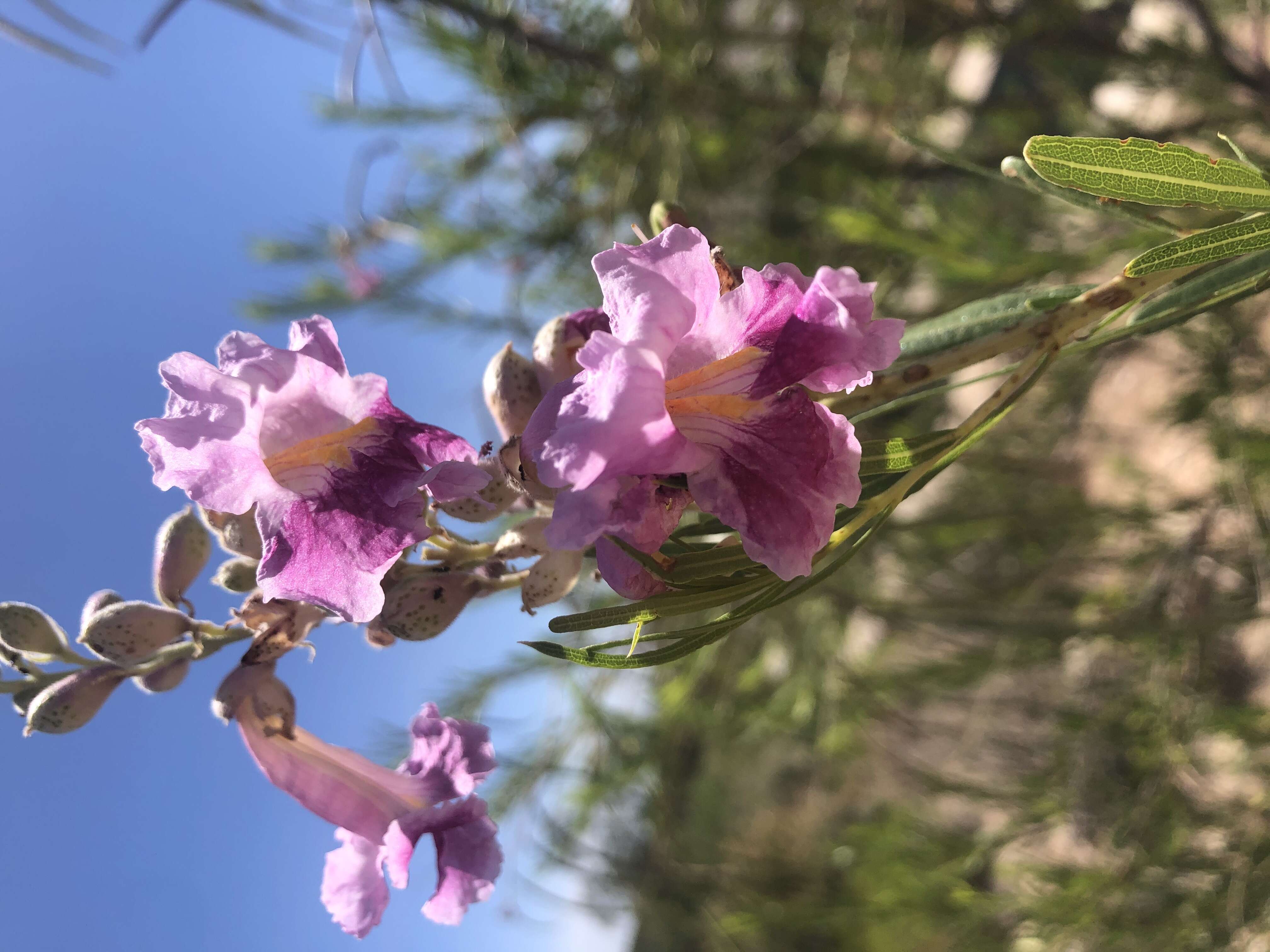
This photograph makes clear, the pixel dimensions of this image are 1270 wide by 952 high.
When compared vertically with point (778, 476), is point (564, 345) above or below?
above

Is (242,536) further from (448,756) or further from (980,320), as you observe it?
(980,320)

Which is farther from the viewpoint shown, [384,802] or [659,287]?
[384,802]

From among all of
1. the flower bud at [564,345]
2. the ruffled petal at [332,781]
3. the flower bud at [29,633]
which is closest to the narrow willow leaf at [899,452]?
the flower bud at [564,345]

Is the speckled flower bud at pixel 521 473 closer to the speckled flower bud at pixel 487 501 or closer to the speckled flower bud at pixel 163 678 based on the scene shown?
the speckled flower bud at pixel 487 501

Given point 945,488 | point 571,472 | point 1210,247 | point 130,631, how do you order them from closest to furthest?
point 571,472 → point 1210,247 → point 130,631 → point 945,488

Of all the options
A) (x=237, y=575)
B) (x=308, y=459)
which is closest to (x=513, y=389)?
(x=308, y=459)

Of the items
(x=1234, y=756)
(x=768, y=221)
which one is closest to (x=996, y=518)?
(x=1234, y=756)

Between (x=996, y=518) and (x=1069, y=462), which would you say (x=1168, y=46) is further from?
(x=1069, y=462)
